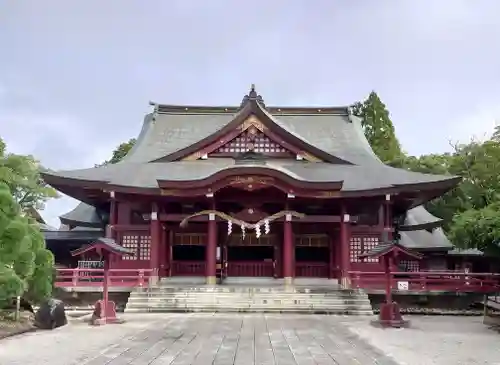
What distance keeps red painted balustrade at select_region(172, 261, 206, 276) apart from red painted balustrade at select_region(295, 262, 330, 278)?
13.4 feet

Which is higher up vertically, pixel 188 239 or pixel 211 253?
pixel 188 239

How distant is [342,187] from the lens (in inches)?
802

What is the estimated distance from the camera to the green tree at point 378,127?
4341 cm

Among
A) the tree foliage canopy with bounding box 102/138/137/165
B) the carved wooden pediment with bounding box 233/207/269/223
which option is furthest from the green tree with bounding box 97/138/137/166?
the carved wooden pediment with bounding box 233/207/269/223

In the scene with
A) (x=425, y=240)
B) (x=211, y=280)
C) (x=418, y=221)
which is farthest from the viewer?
(x=425, y=240)

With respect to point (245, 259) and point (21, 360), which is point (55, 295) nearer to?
point (245, 259)

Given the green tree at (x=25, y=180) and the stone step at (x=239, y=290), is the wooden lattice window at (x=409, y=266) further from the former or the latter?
the green tree at (x=25, y=180)

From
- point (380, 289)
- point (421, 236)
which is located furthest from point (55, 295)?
point (421, 236)

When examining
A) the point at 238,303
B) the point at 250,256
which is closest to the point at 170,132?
the point at 250,256

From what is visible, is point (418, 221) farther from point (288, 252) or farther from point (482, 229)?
point (482, 229)

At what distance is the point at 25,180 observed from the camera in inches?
1059

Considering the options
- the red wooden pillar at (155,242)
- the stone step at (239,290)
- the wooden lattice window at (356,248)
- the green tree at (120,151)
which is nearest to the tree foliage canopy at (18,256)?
the stone step at (239,290)

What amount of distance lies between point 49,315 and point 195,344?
451 centimetres

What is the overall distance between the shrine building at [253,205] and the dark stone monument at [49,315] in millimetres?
6932
